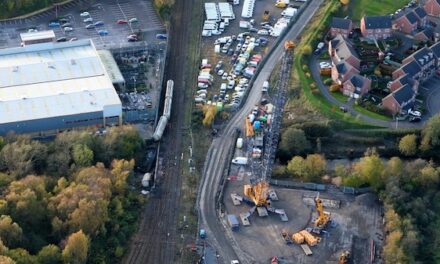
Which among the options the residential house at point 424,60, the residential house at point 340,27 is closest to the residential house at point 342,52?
the residential house at point 340,27

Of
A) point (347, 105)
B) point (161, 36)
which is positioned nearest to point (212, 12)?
point (161, 36)

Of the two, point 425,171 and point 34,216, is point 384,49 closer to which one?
point 425,171

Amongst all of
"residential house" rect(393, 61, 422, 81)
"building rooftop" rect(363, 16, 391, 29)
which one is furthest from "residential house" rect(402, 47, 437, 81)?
"building rooftop" rect(363, 16, 391, 29)

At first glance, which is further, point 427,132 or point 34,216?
point 427,132

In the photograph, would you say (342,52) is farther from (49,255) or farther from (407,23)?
(49,255)

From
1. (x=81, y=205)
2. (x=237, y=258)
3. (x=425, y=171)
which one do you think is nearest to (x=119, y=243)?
(x=81, y=205)

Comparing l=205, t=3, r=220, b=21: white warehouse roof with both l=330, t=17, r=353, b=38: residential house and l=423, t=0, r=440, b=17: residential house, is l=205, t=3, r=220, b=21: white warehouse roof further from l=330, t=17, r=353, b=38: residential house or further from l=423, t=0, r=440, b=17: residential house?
l=423, t=0, r=440, b=17: residential house

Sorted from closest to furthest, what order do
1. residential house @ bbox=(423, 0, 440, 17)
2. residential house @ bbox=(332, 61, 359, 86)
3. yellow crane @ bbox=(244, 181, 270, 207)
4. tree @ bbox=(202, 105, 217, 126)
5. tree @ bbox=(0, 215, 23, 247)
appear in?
tree @ bbox=(0, 215, 23, 247) → yellow crane @ bbox=(244, 181, 270, 207) → tree @ bbox=(202, 105, 217, 126) → residential house @ bbox=(332, 61, 359, 86) → residential house @ bbox=(423, 0, 440, 17)
